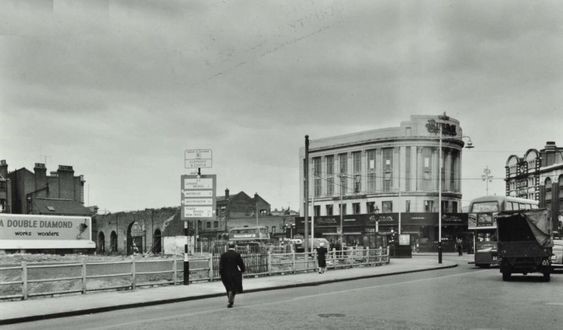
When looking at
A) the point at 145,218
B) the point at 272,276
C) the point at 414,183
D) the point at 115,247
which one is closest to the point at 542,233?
the point at 272,276

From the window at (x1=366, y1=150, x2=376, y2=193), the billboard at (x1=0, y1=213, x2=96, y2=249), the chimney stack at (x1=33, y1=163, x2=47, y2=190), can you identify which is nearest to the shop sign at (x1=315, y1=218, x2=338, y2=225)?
the window at (x1=366, y1=150, x2=376, y2=193)

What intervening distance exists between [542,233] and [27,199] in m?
74.4

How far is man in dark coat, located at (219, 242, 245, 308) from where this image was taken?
A: 51.0 feet

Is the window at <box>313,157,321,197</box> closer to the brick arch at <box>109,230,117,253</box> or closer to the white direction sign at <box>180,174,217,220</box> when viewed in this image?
the brick arch at <box>109,230,117,253</box>

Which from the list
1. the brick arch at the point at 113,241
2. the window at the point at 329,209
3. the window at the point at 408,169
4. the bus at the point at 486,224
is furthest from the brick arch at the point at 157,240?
the bus at the point at 486,224

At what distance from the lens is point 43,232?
216 ft

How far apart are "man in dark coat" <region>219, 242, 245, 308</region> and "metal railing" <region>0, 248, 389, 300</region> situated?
298 centimetres

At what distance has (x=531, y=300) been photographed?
16031 millimetres

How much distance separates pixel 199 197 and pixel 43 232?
4873 cm

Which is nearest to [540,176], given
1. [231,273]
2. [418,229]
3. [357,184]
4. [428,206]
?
[428,206]

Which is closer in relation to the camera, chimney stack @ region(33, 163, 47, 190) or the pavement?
the pavement

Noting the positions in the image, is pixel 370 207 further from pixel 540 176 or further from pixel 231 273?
pixel 231 273

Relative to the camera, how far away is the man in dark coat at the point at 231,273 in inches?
612

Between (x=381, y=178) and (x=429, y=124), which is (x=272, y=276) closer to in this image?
(x=429, y=124)
